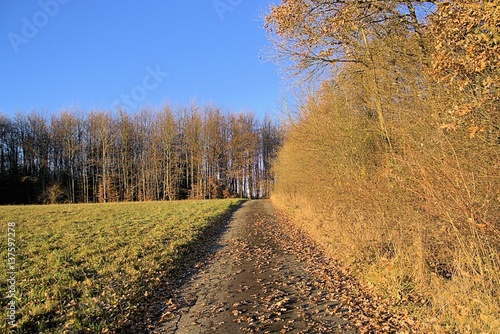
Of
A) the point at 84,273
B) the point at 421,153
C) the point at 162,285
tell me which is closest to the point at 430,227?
the point at 421,153

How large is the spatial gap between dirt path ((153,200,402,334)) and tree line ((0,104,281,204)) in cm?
3954

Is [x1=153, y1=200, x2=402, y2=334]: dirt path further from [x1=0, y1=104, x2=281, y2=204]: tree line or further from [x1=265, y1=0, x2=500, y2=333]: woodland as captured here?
[x1=0, y1=104, x2=281, y2=204]: tree line

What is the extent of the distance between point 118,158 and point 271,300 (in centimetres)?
4880

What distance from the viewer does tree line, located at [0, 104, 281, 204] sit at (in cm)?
4684

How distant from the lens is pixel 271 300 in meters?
5.37

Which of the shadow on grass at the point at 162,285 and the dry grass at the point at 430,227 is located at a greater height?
the dry grass at the point at 430,227

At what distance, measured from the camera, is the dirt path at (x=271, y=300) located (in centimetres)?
442

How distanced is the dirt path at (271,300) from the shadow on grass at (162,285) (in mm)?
171

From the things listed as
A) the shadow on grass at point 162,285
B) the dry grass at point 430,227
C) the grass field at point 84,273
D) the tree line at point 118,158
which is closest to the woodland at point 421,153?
the dry grass at point 430,227

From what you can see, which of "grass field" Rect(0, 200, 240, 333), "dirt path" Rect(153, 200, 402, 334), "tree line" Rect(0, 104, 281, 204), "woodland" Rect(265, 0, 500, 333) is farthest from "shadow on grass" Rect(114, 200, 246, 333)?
"tree line" Rect(0, 104, 281, 204)

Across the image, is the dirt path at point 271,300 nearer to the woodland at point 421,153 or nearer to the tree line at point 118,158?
the woodland at point 421,153

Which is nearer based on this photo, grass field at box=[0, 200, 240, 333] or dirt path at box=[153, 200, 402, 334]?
dirt path at box=[153, 200, 402, 334]

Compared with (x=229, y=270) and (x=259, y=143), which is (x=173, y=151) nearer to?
(x=259, y=143)

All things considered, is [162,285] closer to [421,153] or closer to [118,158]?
[421,153]
